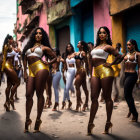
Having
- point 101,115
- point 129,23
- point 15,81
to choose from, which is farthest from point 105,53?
point 129,23

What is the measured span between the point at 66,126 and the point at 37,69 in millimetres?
1533

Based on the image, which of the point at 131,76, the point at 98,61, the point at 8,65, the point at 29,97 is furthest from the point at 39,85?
the point at 8,65

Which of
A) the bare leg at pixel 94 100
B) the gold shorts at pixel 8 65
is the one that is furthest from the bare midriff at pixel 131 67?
the gold shorts at pixel 8 65

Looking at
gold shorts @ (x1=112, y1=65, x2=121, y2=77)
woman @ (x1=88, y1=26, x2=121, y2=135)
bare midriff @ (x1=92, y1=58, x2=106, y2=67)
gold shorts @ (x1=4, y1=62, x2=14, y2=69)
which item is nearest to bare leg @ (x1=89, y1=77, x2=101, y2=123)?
woman @ (x1=88, y1=26, x2=121, y2=135)

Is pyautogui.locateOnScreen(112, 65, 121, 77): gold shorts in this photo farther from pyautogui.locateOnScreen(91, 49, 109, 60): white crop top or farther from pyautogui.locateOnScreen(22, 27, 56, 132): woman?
pyautogui.locateOnScreen(91, 49, 109, 60): white crop top

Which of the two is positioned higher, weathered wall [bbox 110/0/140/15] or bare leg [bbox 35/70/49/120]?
weathered wall [bbox 110/0/140/15]

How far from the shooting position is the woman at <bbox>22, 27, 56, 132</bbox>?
5.02m

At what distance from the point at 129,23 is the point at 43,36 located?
5.73m

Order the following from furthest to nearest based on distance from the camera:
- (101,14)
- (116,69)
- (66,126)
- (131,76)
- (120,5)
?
(101,14) → (120,5) → (116,69) → (131,76) → (66,126)

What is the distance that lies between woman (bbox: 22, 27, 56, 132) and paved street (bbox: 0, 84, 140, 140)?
0.40 metres

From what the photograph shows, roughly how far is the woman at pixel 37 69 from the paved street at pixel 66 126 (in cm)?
40

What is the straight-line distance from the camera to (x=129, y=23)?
10125 millimetres

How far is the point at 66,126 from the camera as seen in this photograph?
18.4 feet

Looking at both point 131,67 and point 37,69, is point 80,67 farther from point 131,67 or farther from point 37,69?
point 37,69
